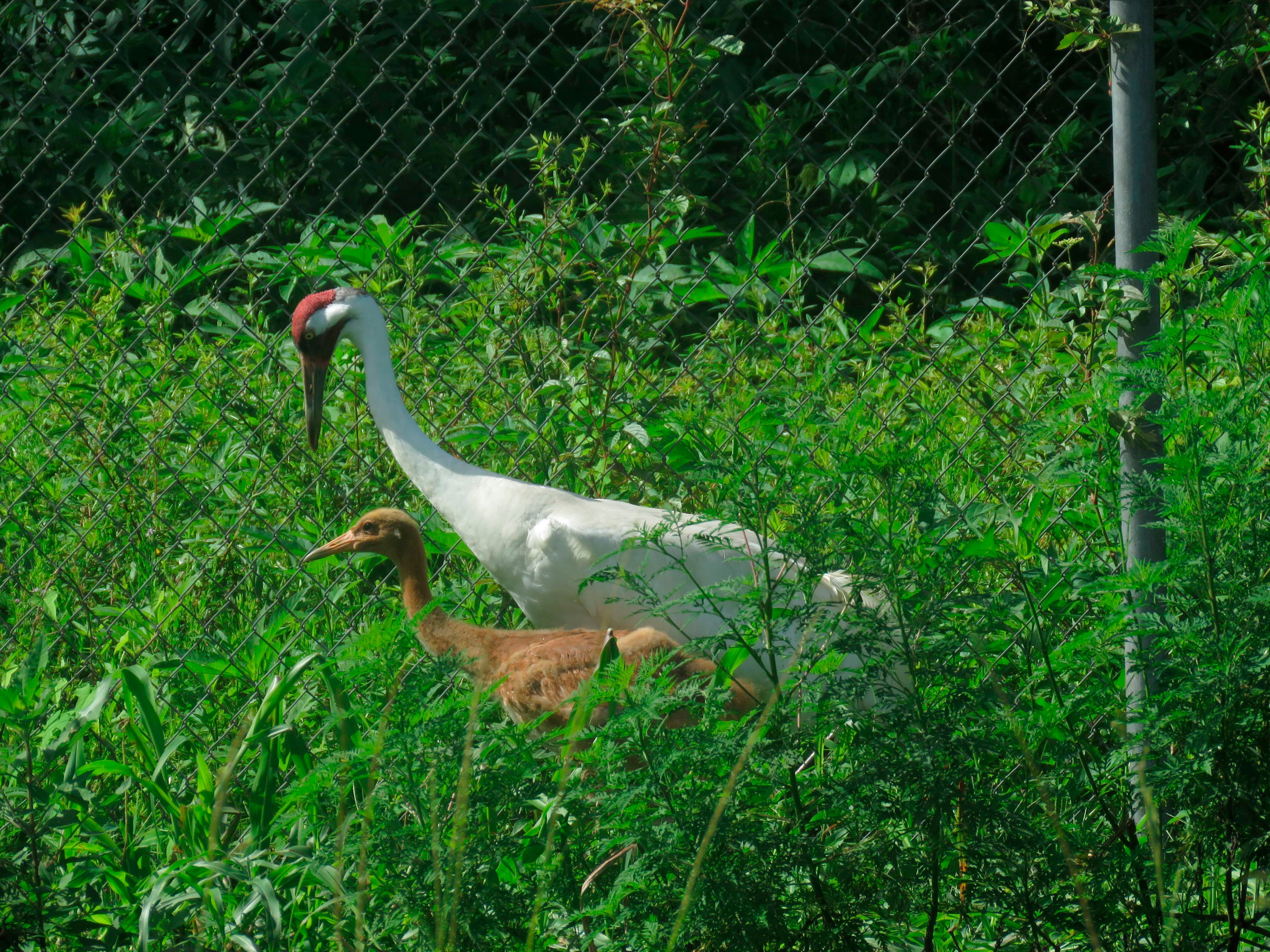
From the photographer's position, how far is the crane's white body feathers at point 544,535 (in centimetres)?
317

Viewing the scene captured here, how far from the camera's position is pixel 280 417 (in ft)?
14.2

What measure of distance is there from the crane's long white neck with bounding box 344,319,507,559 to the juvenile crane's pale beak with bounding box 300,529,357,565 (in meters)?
0.23

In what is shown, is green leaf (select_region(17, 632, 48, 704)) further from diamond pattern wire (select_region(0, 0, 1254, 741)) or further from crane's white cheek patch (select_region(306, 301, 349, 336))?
crane's white cheek patch (select_region(306, 301, 349, 336))

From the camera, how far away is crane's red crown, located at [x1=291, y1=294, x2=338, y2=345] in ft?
11.4

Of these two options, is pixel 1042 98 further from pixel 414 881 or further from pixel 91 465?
pixel 414 881

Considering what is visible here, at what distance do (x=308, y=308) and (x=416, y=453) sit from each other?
542 mm

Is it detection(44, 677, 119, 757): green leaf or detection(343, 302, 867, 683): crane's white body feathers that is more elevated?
detection(343, 302, 867, 683): crane's white body feathers

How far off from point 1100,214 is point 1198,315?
65cm

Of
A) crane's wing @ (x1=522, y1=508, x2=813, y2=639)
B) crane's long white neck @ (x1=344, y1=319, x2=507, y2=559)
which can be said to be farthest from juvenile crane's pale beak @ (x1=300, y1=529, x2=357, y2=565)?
crane's wing @ (x1=522, y1=508, x2=813, y2=639)

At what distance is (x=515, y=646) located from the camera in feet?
9.97

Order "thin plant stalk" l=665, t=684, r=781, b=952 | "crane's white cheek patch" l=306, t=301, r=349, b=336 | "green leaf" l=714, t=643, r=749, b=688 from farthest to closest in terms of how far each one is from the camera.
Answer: "crane's white cheek patch" l=306, t=301, r=349, b=336
"green leaf" l=714, t=643, r=749, b=688
"thin plant stalk" l=665, t=684, r=781, b=952

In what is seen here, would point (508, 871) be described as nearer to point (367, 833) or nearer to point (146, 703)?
point (367, 833)

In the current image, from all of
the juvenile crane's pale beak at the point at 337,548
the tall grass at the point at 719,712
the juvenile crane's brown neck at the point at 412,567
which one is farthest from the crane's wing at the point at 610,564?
the juvenile crane's pale beak at the point at 337,548

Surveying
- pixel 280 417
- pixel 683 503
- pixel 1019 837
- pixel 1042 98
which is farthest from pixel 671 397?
pixel 1042 98
